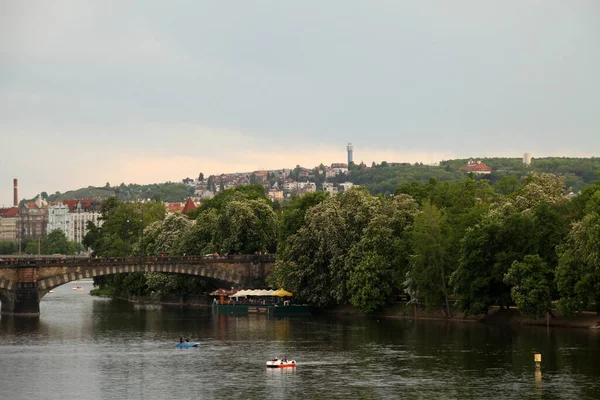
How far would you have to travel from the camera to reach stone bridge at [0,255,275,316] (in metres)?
138

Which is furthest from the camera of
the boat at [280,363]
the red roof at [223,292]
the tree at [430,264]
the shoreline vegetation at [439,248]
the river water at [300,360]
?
the red roof at [223,292]

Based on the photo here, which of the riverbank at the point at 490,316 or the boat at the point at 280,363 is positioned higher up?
the riverbank at the point at 490,316

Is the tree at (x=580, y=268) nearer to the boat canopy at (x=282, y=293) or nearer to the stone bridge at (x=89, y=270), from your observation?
the boat canopy at (x=282, y=293)

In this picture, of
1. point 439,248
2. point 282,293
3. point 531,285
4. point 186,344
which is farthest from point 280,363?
point 282,293

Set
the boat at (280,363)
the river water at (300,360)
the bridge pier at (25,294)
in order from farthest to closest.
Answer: the bridge pier at (25,294) → the boat at (280,363) → the river water at (300,360)

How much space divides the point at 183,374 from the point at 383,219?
46.8 metres

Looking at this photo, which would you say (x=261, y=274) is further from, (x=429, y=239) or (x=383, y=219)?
(x=429, y=239)

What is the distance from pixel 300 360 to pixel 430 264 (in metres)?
29.6

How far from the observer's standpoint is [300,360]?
93.1 m

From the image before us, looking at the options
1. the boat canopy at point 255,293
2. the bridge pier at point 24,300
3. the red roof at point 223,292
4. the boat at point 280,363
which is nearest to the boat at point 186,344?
the boat at point 280,363

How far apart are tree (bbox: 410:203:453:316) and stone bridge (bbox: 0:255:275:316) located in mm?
39015

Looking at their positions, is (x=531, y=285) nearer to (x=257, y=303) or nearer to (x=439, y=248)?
(x=439, y=248)

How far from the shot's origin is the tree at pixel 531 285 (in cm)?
10544

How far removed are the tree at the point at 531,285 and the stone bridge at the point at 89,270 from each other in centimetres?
5390
